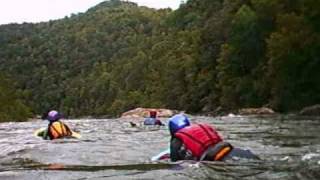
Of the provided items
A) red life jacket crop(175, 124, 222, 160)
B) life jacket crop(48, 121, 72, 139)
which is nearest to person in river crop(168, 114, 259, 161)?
red life jacket crop(175, 124, 222, 160)

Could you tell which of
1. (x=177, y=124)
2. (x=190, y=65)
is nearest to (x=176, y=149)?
(x=177, y=124)

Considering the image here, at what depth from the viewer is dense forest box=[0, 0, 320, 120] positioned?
188 ft

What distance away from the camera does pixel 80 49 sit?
199125 mm

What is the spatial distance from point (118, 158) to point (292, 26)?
42.1 m

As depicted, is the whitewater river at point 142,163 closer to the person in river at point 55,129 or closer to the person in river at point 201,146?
the person in river at point 201,146

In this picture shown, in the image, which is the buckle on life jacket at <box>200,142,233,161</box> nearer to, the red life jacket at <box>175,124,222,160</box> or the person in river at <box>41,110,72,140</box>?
the red life jacket at <box>175,124,222,160</box>

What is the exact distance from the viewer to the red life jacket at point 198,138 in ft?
41.0

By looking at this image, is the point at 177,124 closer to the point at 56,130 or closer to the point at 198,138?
the point at 198,138

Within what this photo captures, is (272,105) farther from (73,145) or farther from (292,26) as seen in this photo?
(73,145)

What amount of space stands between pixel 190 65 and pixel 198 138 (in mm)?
82572

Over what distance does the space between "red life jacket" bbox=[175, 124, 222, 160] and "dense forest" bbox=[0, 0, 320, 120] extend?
4444 cm

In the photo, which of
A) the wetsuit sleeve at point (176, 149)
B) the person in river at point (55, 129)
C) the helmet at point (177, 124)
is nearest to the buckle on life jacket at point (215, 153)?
the wetsuit sleeve at point (176, 149)

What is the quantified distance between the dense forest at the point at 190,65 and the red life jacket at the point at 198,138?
146 feet

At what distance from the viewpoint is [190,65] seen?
9488 centimetres
